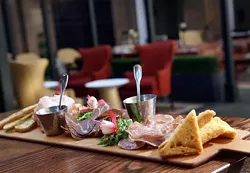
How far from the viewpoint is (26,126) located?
1748mm

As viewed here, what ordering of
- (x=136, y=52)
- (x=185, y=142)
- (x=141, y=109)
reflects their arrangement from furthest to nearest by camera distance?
(x=136, y=52)
(x=141, y=109)
(x=185, y=142)

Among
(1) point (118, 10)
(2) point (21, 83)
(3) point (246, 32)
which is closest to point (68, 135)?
(2) point (21, 83)

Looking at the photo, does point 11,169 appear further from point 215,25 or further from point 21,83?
point 215,25

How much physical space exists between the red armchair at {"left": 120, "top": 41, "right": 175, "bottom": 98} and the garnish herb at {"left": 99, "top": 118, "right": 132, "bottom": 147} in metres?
4.26

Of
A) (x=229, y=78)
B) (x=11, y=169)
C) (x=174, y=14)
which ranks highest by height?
(x=174, y=14)

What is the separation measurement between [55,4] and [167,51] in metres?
6.34

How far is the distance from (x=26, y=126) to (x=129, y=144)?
604 mm

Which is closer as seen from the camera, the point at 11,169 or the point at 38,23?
the point at 11,169

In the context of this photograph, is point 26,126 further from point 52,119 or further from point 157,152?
point 157,152

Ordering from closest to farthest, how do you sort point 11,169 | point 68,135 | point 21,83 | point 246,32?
point 11,169
point 68,135
point 21,83
point 246,32

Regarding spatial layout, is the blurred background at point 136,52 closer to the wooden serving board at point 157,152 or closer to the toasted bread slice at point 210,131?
the wooden serving board at point 157,152

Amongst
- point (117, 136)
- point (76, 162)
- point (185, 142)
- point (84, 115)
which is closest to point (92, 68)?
point (84, 115)

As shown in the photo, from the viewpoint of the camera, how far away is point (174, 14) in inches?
450

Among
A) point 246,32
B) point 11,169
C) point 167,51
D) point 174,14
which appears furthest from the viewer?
point 174,14
